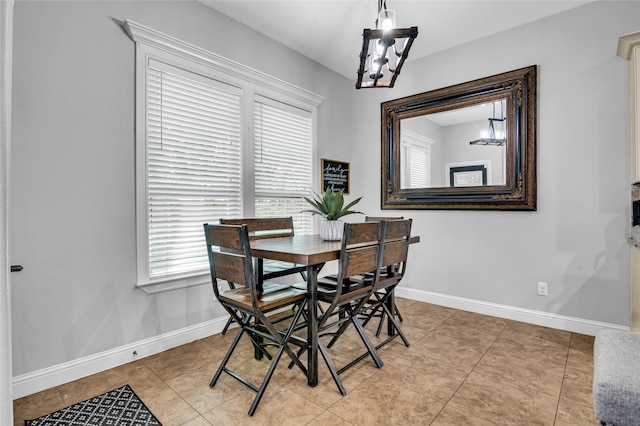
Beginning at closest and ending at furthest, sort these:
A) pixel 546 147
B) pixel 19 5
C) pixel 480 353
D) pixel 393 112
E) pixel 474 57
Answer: pixel 19 5
pixel 480 353
pixel 546 147
pixel 474 57
pixel 393 112

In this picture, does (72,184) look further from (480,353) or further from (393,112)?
(393,112)

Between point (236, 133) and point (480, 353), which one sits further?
point (236, 133)

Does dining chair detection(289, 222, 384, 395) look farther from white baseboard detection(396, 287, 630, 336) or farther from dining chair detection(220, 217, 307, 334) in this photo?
white baseboard detection(396, 287, 630, 336)

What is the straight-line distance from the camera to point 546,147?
293cm

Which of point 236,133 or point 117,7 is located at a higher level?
point 117,7

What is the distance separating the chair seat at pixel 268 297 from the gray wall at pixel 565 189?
222 centimetres

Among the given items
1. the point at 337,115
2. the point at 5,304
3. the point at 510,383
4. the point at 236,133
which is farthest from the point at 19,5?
the point at 510,383

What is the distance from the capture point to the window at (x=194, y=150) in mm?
2379

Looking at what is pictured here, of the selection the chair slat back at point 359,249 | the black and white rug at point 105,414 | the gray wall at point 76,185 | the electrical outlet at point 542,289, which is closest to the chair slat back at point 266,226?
the gray wall at point 76,185

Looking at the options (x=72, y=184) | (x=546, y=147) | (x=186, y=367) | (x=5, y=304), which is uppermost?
(x=546, y=147)

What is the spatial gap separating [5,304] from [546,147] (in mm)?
3701

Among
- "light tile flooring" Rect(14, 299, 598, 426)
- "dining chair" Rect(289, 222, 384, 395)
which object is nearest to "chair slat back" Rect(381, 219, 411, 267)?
"dining chair" Rect(289, 222, 384, 395)

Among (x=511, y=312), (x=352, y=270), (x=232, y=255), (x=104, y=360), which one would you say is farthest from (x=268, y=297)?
(x=511, y=312)

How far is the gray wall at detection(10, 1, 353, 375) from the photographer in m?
1.88
